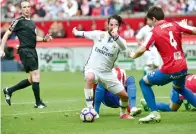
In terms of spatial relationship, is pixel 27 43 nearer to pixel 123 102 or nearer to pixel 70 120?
pixel 70 120

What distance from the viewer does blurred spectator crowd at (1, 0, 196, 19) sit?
33.7m

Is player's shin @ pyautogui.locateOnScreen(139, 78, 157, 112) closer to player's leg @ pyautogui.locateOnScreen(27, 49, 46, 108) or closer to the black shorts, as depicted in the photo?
player's leg @ pyautogui.locateOnScreen(27, 49, 46, 108)

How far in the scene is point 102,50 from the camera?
522 inches

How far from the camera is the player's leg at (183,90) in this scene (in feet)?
42.1

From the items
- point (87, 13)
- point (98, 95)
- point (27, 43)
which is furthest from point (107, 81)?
point (87, 13)

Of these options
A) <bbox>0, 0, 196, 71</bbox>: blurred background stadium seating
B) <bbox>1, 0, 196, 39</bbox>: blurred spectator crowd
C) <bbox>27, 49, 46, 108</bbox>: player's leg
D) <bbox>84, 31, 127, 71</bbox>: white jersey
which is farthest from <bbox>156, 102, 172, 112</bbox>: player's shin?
<bbox>1, 0, 196, 39</bbox>: blurred spectator crowd

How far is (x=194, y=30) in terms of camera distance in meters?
12.3

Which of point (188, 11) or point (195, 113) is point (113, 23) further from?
point (188, 11)

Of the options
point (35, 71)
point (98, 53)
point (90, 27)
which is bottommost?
point (90, 27)

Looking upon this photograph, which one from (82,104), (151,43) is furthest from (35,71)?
(151,43)

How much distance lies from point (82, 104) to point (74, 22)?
61.7ft

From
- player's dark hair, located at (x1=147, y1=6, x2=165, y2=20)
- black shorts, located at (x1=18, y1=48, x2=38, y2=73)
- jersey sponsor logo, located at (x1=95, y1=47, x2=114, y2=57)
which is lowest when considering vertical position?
black shorts, located at (x1=18, y1=48, x2=38, y2=73)

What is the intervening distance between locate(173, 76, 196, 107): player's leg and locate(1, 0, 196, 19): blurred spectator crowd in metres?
20.2

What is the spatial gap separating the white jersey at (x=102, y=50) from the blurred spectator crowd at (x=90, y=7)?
66.0 feet
